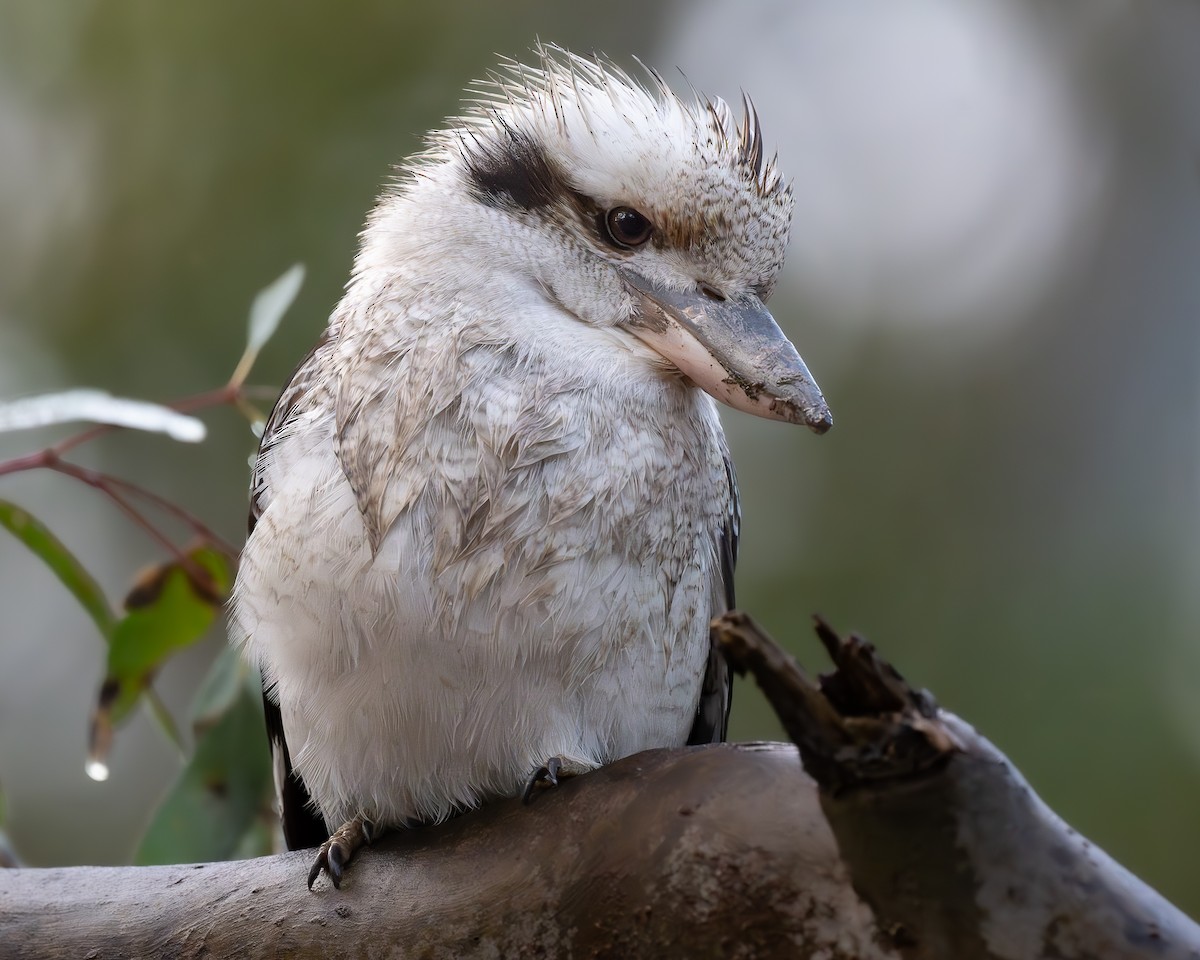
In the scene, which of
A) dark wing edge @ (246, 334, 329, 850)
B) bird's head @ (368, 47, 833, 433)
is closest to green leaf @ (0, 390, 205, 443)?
dark wing edge @ (246, 334, 329, 850)

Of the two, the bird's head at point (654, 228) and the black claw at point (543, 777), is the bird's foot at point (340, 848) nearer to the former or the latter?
the black claw at point (543, 777)

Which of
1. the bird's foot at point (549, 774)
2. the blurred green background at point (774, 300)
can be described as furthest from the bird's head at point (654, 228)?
the blurred green background at point (774, 300)

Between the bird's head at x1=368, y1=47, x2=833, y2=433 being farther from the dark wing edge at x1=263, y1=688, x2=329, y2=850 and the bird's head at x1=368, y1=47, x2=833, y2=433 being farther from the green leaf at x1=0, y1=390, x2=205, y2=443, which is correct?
the dark wing edge at x1=263, y1=688, x2=329, y2=850

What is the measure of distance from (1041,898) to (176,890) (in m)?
0.77

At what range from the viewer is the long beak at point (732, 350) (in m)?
1.05

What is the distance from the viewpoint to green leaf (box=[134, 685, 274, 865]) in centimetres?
152

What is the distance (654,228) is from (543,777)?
51 centimetres

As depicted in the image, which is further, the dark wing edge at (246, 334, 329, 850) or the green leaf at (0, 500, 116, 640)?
the green leaf at (0, 500, 116, 640)

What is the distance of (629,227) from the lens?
115 centimetres

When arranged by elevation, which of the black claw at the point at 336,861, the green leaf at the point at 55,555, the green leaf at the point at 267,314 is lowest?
the black claw at the point at 336,861

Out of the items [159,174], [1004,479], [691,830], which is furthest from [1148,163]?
[691,830]

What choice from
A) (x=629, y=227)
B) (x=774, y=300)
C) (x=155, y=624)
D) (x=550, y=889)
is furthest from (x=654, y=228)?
(x=774, y=300)

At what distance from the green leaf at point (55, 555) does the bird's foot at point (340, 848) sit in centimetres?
63

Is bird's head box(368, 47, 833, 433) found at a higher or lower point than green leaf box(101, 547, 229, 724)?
higher
